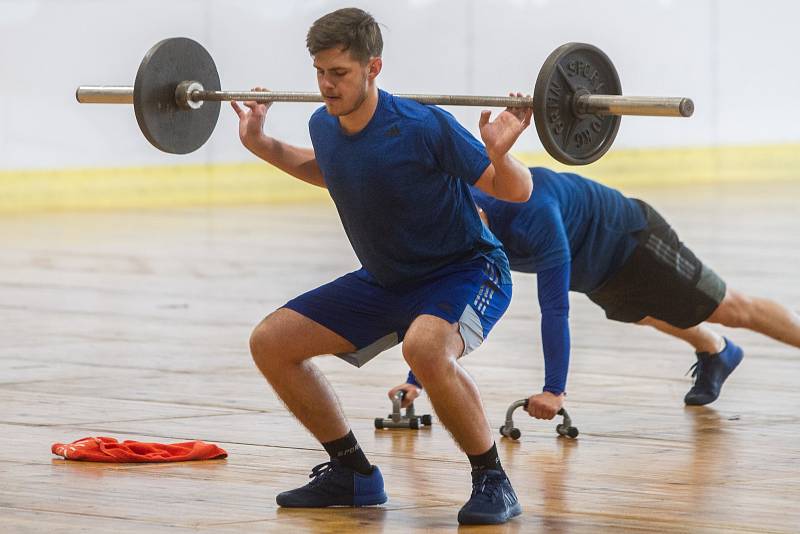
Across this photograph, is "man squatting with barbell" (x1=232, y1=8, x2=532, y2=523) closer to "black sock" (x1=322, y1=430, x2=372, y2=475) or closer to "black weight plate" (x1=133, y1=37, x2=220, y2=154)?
"black sock" (x1=322, y1=430, x2=372, y2=475)

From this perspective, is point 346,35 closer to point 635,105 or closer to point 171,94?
point 635,105

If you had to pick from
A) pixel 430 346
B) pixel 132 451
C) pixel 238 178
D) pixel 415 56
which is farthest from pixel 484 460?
pixel 415 56

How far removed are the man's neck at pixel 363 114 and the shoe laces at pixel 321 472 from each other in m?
0.95

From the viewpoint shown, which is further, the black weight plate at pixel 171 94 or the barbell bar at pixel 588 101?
the black weight plate at pixel 171 94

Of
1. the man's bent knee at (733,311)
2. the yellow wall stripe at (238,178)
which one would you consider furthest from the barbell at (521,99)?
the yellow wall stripe at (238,178)

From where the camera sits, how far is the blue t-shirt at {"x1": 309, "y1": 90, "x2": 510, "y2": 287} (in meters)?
4.59

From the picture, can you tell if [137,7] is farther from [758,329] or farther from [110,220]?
[758,329]

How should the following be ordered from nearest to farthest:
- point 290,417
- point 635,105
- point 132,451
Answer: point 635,105
point 132,451
point 290,417

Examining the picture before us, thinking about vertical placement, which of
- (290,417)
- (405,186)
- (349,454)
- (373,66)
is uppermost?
(373,66)

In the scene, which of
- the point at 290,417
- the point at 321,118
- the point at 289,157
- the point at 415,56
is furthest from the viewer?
the point at 415,56

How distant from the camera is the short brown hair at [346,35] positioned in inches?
178

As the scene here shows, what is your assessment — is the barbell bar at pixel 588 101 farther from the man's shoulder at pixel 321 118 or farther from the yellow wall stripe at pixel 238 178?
the yellow wall stripe at pixel 238 178

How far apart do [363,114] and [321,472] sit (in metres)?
1.03

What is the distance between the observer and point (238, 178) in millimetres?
15891
